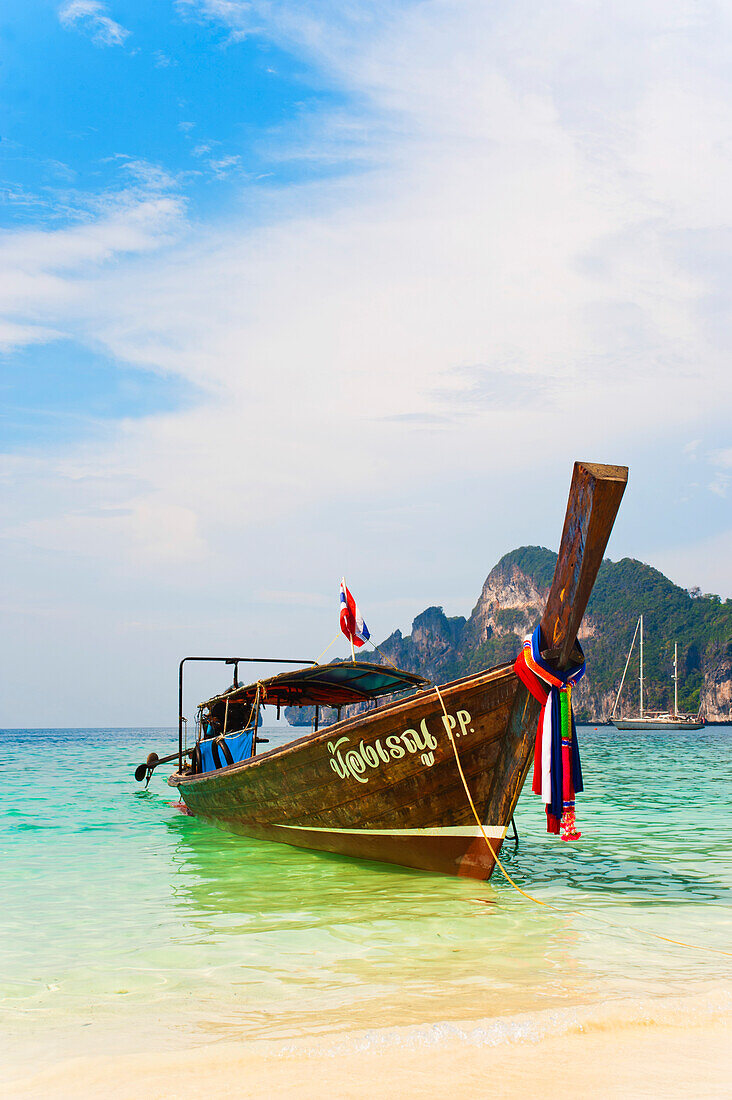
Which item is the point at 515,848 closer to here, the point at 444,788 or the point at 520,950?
the point at 444,788

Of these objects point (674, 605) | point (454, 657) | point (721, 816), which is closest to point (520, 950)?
point (721, 816)

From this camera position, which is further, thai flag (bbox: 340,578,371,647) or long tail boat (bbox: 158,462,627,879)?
thai flag (bbox: 340,578,371,647)

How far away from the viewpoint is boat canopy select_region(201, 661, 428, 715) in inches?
349

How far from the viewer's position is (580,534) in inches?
193

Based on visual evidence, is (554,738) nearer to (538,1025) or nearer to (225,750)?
(538,1025)

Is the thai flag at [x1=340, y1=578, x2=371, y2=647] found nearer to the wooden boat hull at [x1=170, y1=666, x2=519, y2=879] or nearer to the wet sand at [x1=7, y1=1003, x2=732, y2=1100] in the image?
the wooden boat hull at [x1=170, y1=666, x2=519, y2=879]

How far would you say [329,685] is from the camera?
9.74m

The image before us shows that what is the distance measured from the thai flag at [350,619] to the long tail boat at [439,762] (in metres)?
1.60

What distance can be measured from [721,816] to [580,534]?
30.5 feet

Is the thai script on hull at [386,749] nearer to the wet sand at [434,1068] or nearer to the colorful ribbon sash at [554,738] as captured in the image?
the colorful ribbon sash at [554,738]

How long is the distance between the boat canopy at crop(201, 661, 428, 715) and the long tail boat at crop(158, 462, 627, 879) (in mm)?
1184

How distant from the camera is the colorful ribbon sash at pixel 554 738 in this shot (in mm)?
5359

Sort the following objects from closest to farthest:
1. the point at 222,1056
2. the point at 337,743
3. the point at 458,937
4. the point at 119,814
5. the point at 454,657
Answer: the point at 222,1056 → the point at 458,937 → the point at 337,743 → the point at 119,814 → the point at 454,657

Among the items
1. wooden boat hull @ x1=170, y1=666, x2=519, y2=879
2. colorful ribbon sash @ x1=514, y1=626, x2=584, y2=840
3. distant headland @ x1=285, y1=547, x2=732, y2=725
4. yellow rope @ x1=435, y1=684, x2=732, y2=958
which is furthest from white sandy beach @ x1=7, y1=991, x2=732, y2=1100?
distant headland @ x1=285, y1=547, x2=732, y2=725
